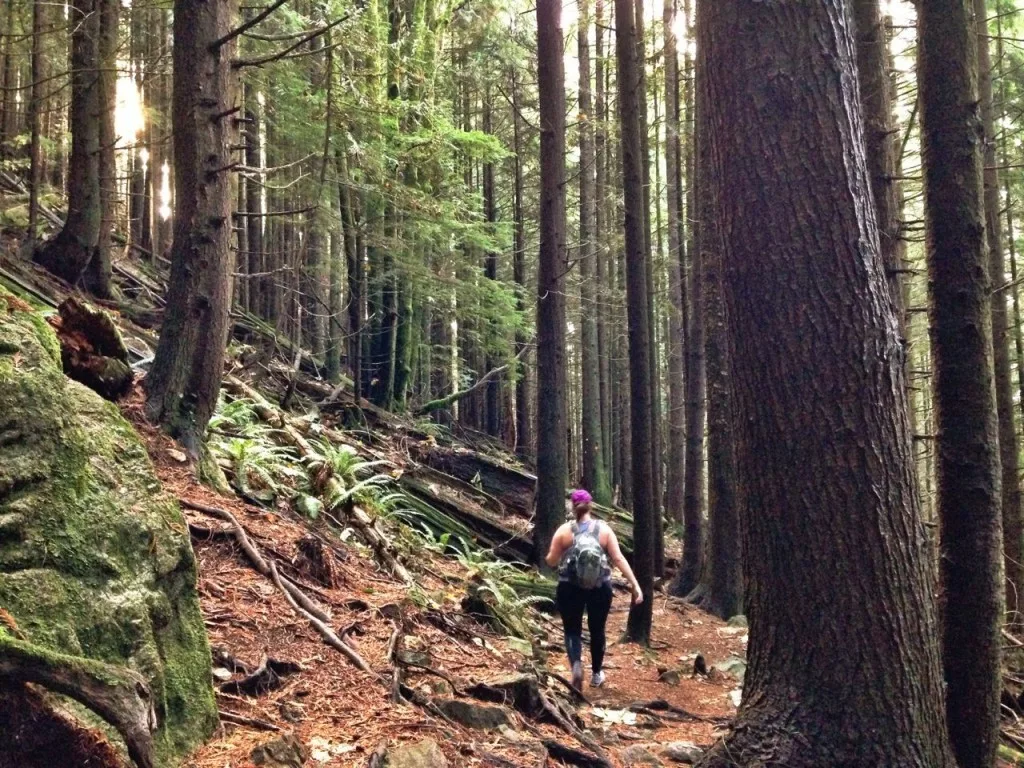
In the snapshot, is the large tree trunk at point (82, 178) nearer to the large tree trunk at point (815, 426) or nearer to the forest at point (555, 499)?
the forest at point (555, 499)

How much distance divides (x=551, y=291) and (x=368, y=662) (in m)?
7.64

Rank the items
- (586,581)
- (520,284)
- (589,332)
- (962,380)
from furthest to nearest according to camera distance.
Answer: (520,284) → (589,332) → (586,581) → (962,380)

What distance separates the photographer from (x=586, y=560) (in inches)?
279

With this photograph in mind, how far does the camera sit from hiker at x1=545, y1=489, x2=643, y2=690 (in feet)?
23.1

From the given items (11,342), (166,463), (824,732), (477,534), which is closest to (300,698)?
(11,342)

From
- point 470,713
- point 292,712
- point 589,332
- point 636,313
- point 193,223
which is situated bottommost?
point 470,713

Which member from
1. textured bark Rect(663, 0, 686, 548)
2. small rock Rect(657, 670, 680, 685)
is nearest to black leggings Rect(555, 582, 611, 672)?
small rock Rect(657, 670, 680, 685)

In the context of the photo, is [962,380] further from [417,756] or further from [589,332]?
[589,332]

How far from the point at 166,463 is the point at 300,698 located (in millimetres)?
2963

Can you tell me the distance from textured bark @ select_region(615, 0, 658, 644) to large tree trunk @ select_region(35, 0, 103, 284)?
7.37 m

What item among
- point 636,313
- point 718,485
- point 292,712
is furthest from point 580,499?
point 718,485

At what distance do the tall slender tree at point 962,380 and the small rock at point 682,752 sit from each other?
66.1 inches

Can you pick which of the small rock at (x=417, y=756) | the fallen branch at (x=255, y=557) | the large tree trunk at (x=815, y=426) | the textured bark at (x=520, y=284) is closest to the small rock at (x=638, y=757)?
the large tree trunk at (x=815, y=426)

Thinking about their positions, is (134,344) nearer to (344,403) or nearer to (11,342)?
(344,403)
